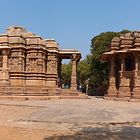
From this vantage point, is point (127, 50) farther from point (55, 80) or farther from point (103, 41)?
point (103, 41)

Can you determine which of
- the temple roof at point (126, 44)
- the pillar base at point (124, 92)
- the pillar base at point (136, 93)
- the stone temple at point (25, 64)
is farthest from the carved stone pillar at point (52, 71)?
the pillar base at point (136, 93)

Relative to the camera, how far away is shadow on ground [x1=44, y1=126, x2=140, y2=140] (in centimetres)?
834

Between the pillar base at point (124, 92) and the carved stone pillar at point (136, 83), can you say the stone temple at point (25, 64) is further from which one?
the carved stone pillar at point (136, 83)

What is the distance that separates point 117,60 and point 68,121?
18576 mm

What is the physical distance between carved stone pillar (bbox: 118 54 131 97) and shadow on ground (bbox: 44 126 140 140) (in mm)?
15795

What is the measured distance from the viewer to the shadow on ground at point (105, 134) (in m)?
8.34

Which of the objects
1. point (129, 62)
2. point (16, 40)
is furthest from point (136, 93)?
point (16, 40)

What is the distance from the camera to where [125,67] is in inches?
1067

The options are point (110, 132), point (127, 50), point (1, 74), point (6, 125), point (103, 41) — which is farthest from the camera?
point (103, 41)

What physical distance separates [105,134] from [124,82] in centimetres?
1780

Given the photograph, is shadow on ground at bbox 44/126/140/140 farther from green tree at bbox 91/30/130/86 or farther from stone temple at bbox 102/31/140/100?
green tree at bbox 91/30/130/86

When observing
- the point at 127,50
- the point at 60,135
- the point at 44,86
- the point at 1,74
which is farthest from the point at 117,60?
the point at 60,135

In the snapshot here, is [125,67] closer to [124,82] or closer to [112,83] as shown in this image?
[124,82]

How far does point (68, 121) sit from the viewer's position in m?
11.0
